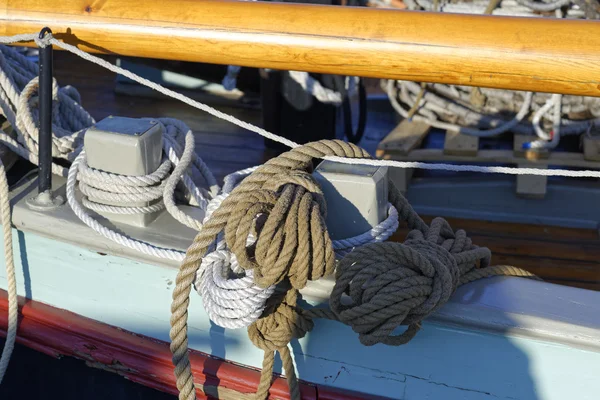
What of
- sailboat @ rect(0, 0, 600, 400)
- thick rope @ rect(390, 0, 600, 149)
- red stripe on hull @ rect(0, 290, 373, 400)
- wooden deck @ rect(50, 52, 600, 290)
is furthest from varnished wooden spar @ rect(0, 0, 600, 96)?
thick rope @ rect(390, 0, 600, 149)

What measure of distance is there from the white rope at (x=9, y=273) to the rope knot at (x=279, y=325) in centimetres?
66

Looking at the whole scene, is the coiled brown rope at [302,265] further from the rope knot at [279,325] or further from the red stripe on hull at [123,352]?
the red stripe on hull at [123,352]

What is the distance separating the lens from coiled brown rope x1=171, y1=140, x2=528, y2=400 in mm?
1277

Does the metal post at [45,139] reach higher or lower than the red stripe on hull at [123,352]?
higher

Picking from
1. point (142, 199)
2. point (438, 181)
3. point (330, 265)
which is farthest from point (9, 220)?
point (438, 181)

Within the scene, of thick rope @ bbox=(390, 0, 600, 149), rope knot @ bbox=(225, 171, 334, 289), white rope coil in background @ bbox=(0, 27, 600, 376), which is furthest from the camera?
thick rope @ bbox=(390, 0, 600, 149)

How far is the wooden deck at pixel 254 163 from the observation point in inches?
99.8

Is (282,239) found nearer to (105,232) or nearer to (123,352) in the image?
(105,232)

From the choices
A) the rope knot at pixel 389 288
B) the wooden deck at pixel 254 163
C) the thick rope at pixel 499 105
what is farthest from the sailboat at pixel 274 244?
the thick rope at pixel 499 105

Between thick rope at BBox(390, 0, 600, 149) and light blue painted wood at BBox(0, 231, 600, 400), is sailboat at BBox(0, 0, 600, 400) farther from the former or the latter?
thick rope at BBox(390, 0, 600, 149)

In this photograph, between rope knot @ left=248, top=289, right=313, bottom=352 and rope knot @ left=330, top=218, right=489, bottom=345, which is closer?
rope knot @ left=330, top=218, right=489, bottom=345

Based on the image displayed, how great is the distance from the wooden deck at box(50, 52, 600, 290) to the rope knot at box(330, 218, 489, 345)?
124 centimetres

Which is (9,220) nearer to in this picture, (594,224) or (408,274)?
(408,274)

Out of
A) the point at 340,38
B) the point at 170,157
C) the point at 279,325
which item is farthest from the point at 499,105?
the point at 279,325
